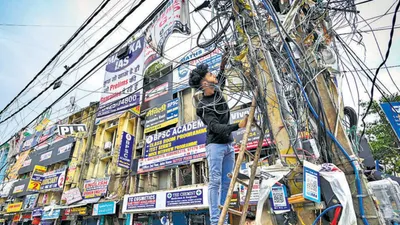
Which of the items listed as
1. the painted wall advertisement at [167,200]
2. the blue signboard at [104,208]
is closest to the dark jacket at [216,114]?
the painted wall advertisement at [167,200]

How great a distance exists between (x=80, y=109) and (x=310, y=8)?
15957 mm

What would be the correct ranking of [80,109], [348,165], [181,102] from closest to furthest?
[348,165], [181,102], [80,109]

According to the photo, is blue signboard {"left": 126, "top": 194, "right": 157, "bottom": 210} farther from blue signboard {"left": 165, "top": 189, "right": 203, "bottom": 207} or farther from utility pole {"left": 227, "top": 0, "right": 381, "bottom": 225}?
utility pole {"left": 227, "top": 0, "right": 381, "bottom": 225}

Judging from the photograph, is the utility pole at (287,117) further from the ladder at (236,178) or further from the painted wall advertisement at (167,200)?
the painted wall advertisement at (167,200)

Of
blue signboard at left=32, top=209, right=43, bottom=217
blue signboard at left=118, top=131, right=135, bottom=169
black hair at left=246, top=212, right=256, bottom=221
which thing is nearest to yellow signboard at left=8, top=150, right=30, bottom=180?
blue signboard at left=32, top=209, right=43, bottom=217

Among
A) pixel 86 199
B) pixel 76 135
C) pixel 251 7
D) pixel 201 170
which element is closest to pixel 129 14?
pixel 251 7

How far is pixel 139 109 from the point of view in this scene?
12.1 meters

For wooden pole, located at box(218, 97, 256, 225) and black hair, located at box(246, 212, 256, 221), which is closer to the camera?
wooden pole, located at box(218, 97, 256, 225)

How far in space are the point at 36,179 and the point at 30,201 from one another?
4.93 feet

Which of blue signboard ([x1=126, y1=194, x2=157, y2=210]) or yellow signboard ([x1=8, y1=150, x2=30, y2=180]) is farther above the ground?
yellow signboard ([x1=8, y1=150, x2=30, y2=180])

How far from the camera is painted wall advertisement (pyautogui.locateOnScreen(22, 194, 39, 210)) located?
581 inches

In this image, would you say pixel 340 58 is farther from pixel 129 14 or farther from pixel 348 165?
pixel 129 14

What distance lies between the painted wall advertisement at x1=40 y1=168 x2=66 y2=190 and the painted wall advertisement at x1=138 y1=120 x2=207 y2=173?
6706 millimetres

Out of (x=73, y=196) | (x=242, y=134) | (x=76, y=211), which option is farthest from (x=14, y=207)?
(x=242, y=134)
